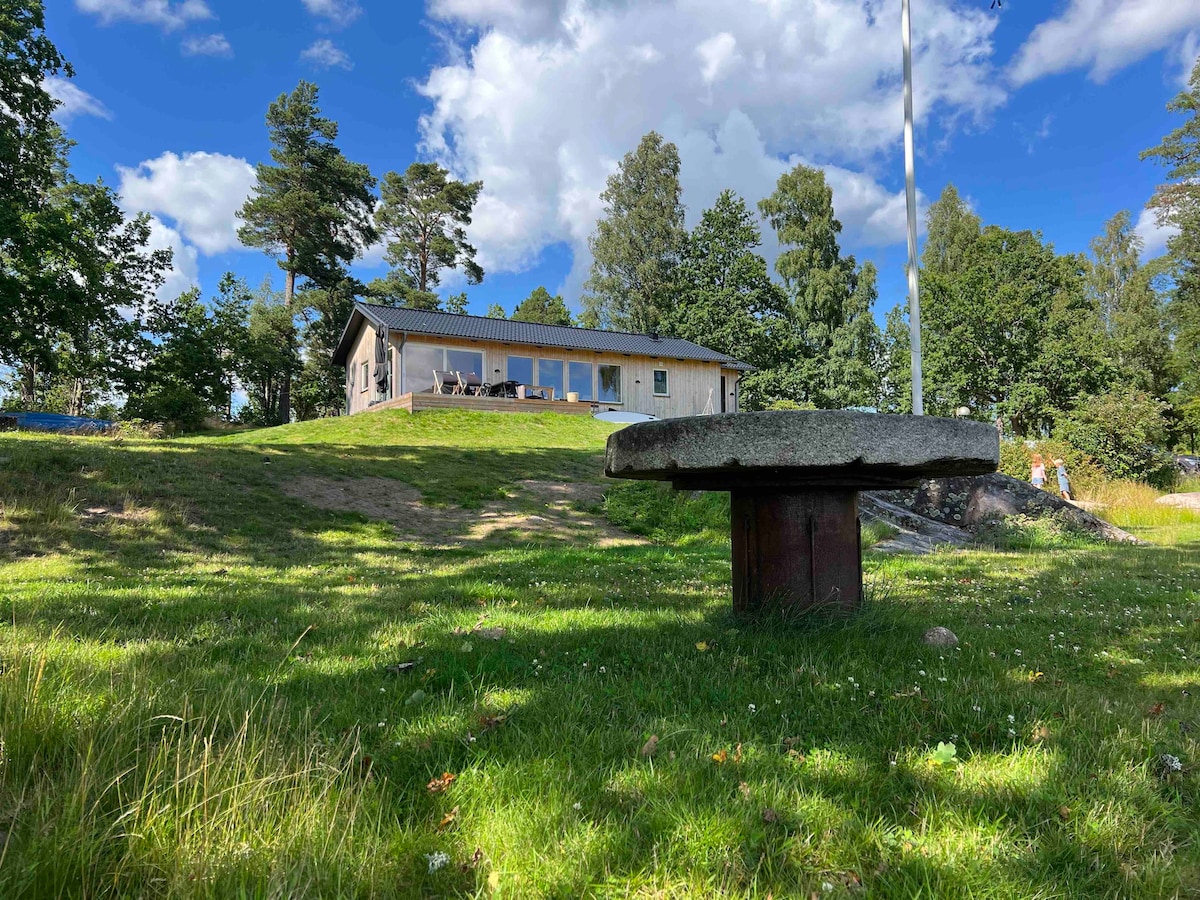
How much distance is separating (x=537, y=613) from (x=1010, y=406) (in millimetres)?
29387

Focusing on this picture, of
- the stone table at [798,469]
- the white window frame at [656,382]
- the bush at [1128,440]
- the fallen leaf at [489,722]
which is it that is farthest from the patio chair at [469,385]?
the fallen leaf at [489,722]

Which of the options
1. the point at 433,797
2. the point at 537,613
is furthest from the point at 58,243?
the point at 433,797

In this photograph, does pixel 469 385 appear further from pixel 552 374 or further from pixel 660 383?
pixel 660 383

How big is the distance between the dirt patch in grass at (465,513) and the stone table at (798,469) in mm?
5423

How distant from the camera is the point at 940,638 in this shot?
10.8 ft

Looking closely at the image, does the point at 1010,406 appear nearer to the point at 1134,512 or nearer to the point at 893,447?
the point at 1134,512

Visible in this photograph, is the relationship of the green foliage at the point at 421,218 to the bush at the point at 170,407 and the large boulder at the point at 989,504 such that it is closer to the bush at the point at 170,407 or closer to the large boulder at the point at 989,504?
the bush at the point at 170,407

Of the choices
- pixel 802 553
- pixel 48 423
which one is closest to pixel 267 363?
pixel 48 423

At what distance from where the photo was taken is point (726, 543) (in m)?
9.02

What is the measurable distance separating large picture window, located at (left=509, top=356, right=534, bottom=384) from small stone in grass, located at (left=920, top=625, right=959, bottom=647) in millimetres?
22717

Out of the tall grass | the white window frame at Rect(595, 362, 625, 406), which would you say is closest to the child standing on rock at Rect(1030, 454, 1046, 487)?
the tall grass

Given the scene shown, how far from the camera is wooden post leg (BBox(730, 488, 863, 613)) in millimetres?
3371

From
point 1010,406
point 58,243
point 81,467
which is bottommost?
point 81,467

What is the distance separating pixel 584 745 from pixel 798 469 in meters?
1.74
